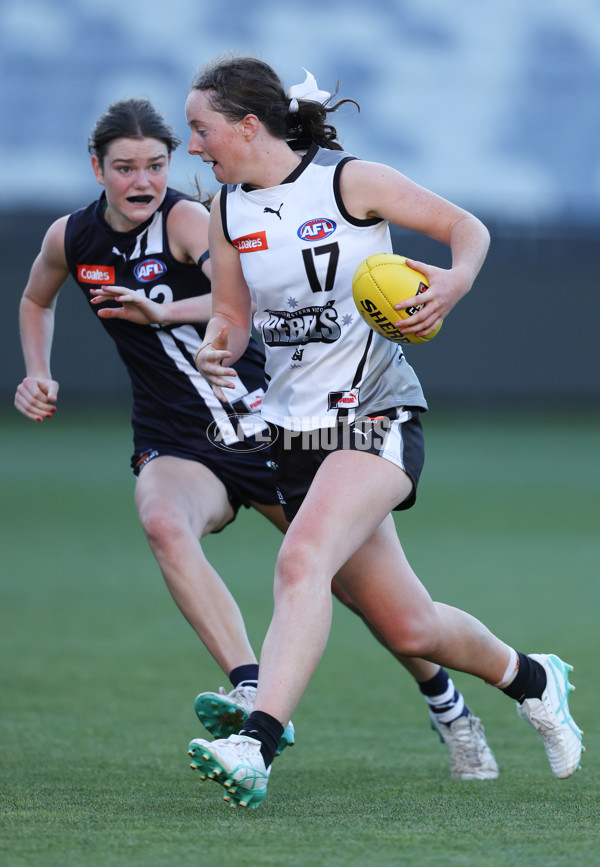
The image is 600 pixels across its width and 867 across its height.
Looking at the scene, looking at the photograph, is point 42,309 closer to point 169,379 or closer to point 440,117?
point 169,379

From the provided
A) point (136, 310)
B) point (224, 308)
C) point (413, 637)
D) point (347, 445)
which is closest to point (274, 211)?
point (224, 308)

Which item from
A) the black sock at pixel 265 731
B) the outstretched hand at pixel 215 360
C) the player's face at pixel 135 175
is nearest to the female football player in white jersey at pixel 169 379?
the player's face at pixel 135 175

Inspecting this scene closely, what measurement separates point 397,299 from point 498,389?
720 inches

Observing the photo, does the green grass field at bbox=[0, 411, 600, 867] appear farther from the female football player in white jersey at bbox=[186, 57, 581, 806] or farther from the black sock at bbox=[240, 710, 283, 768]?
the female football player in white jersey at bbox=[186, 57, 581, 806]

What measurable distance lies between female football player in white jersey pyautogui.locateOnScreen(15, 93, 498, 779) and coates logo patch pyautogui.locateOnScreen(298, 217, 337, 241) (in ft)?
2.69

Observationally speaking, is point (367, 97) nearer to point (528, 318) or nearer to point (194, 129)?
point (528, 318)

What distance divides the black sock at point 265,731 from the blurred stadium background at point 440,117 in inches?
694

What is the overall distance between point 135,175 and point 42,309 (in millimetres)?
731

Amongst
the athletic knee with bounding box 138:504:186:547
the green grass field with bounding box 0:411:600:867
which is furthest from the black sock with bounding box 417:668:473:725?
the athletic knee with bounding box 138:504:186:547

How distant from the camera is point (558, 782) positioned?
3.63 m

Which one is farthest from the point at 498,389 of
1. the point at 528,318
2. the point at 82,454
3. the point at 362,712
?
the point at 362,712

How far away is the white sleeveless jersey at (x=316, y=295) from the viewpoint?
3273 millimetres

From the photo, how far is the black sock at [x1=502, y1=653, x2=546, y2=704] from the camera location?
142 inches

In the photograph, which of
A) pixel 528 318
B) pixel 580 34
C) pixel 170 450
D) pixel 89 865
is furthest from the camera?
pixel 580 34
